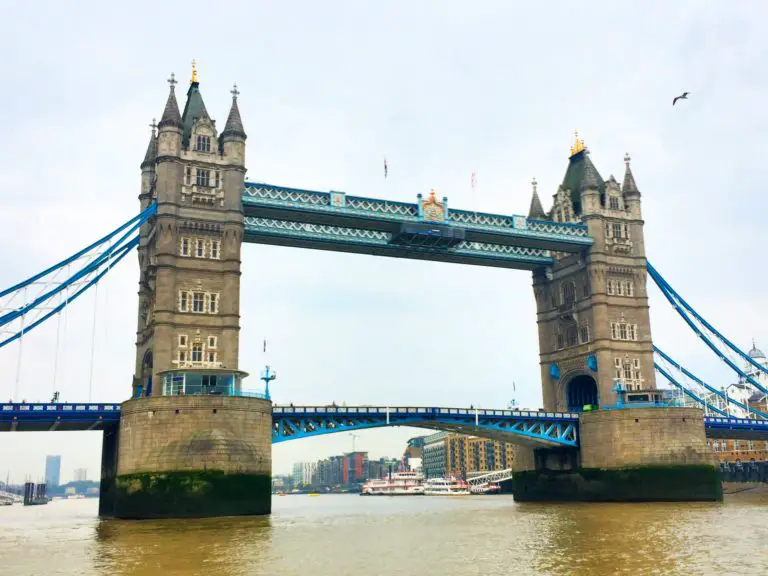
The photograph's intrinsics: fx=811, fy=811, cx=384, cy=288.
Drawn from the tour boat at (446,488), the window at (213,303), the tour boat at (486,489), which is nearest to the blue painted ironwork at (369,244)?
the window at (213,303)

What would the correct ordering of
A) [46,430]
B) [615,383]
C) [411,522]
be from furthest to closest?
[615,383] → [46,430] → [411,522]

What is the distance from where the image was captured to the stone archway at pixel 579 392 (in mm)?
86500

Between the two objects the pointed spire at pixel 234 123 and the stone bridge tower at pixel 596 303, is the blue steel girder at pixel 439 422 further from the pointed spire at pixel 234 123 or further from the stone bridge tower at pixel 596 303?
the pointed spire at pixel 234 123

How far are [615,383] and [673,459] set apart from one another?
379 inches

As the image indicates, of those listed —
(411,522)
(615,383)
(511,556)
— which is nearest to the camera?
(511,556)

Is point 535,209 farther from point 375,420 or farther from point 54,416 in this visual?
point 54,416

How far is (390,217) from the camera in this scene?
74.8m

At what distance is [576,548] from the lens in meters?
34.6

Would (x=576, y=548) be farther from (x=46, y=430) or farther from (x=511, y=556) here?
(x=46, y=430)

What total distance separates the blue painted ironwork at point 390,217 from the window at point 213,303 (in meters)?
8.53

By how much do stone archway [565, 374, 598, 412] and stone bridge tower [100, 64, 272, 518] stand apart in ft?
124

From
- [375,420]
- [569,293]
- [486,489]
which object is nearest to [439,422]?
[375,420]

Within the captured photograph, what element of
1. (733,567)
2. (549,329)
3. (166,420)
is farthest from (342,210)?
(733,567)

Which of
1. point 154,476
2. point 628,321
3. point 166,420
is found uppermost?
point 628,321
